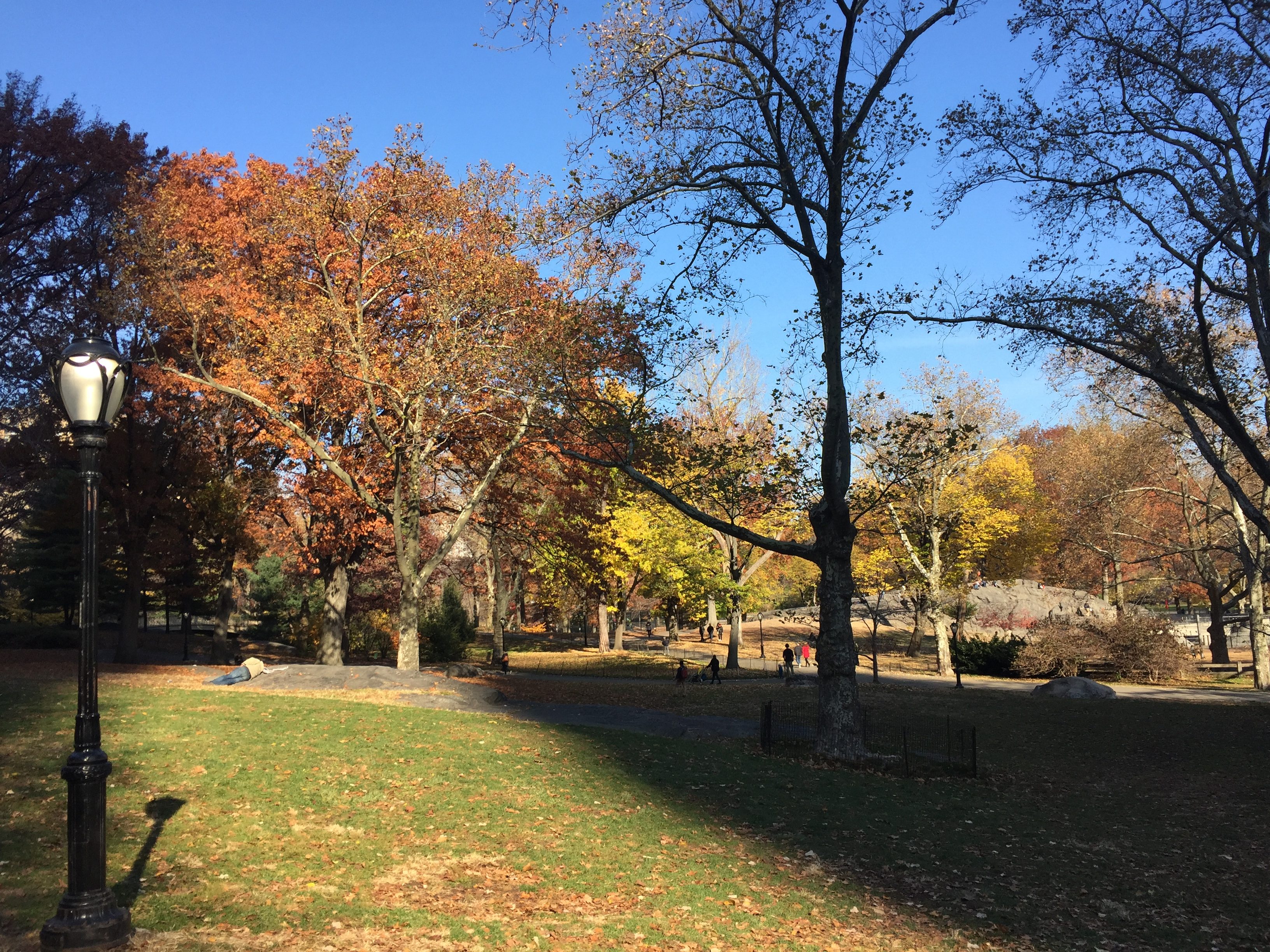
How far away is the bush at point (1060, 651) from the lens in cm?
3197

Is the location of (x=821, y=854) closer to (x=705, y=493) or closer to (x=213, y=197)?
(x=705, y=493)

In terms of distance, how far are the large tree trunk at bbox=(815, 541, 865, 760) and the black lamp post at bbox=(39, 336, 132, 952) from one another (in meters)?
11.4

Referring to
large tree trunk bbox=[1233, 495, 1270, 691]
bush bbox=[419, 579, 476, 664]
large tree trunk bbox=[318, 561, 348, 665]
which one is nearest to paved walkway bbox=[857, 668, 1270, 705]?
large tree trunk bbox=[1233, 495, 1270, 691]

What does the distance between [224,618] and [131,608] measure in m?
3.20

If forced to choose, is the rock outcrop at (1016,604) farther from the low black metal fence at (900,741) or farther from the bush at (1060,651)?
the low black metal fence at (900,741)

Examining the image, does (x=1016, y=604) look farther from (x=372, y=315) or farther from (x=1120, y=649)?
(x=372, y=315)

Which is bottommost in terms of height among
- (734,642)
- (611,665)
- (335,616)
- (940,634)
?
(611,665)

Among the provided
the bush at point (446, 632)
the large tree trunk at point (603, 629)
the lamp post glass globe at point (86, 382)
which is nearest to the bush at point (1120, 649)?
the large tree trunk at point (603, 629)

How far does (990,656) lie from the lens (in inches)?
1427

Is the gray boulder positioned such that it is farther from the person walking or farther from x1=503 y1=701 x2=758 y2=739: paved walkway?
x1=503 y1=701 x2=758 y2=739: paved walkway

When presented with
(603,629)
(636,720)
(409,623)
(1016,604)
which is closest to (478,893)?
(636,720)

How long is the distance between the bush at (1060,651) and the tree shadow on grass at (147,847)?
31.3 meters

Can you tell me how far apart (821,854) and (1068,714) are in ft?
50.8


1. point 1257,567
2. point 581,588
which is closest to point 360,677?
point 581,588
